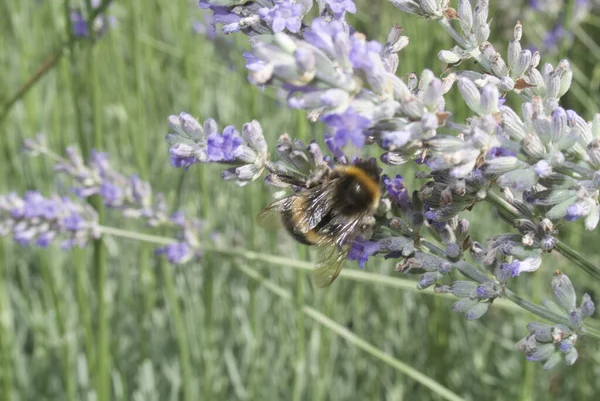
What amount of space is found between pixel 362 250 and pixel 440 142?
232 millimetres

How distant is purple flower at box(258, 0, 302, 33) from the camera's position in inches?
25.0

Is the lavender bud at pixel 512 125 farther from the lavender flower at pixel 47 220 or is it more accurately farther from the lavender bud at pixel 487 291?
the lavender flower at pixel 47 220

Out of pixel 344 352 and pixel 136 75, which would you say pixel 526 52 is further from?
pixel 344 352

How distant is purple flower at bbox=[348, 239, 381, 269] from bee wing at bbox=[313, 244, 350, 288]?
0.11 feet

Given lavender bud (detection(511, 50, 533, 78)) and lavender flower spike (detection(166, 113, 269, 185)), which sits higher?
lavender bud (detection(511, 50, 533, 78))

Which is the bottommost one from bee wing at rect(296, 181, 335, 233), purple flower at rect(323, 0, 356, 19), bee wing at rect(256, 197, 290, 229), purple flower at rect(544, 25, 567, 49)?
A: purple flower at rect(544, 25, 567, 49)

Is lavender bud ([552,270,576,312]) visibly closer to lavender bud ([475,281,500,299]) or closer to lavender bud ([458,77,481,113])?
lavender bud ([475,281,500,299])

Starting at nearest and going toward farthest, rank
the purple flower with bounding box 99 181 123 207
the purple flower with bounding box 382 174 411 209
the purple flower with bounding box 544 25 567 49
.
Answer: the purple flower with bounding box 382 174 411 209, the purple flower with bounding box 99 181 123 207, the purple flower with bounding box 544 25 567 49

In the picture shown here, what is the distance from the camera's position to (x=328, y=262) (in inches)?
34.7

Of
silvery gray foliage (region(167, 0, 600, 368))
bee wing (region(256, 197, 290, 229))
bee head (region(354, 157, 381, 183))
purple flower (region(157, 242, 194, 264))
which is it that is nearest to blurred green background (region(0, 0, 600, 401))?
purple flower (region(157, 242, 194, 264))

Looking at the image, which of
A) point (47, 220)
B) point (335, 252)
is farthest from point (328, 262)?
point (47, 220)

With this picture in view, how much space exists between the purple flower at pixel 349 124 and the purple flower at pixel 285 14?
4.7 inches

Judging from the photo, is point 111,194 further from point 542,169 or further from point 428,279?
point 542,169

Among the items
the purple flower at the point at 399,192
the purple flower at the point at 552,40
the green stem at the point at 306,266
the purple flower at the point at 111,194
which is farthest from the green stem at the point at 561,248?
the purple flower at the point at 552,40
